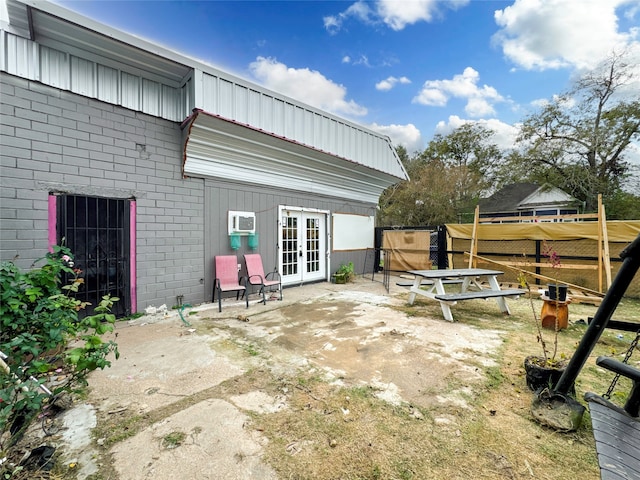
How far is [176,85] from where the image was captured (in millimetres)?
4531

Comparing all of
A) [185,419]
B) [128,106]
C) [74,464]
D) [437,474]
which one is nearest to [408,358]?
[437,474]

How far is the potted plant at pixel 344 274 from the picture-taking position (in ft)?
24.2

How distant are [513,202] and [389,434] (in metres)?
19.9

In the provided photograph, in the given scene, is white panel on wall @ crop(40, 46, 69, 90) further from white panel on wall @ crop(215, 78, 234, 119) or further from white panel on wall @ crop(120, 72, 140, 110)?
white panel on wall @ crop(215, 78, 234, 119)

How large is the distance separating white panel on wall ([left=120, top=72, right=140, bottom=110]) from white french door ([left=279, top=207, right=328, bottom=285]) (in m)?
3.28

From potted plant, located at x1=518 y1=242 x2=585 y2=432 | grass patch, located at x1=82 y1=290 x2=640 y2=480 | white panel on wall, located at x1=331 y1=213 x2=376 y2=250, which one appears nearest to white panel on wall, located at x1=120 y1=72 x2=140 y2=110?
grass patch, located at x1=82 y1=290 x2=640 y2=480

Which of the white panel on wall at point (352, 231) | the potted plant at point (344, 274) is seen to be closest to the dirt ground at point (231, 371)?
the potted plant at point (344, 274)

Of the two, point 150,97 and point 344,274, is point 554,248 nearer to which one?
point 344,274

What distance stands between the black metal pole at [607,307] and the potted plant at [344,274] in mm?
5667

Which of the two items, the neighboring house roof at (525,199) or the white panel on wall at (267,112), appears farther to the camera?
the neighboring house roof at (525,199)

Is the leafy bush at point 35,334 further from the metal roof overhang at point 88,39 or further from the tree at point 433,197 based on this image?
the tree at point 433,197

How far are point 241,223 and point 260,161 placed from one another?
137 centimetres

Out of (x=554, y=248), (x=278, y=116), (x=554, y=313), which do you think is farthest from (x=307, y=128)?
(x=554, y=248)

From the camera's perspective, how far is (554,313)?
364cm
